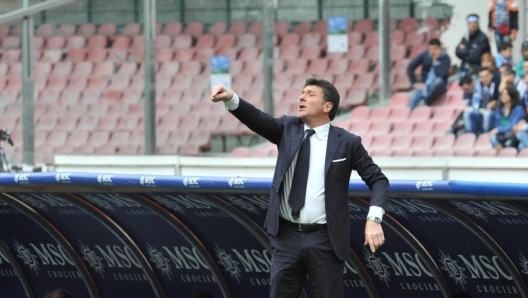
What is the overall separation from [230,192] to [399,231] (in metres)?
1.08

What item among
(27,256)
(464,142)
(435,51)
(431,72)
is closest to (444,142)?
(464,142)

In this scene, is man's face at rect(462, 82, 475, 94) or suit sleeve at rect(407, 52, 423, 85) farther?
suit sleeve at rect(407, 52, 423, 85)

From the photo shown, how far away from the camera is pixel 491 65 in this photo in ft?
52.0

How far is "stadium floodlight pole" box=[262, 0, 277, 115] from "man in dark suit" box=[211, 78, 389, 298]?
12.4 meters

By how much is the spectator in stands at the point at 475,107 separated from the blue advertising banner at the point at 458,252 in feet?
29.4

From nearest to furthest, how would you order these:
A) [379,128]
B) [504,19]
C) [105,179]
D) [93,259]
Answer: [105,179]
[93,259]
[504,19]
[379,128]

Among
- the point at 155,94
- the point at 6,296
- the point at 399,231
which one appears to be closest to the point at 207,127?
the point at 155,94

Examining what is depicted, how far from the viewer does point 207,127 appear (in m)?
18.6

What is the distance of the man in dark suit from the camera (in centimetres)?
567

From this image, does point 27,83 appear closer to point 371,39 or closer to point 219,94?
point 371,39

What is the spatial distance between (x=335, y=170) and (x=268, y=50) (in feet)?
41.3

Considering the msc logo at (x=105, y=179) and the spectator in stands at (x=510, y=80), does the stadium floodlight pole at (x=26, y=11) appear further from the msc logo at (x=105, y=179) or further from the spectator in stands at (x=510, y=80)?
the msc logo at (x=105, y=179)

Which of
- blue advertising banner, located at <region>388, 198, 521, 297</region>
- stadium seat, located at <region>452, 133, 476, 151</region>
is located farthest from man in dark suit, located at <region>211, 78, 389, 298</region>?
stadium seat, located at <region>452, 133, 476, 151</region>

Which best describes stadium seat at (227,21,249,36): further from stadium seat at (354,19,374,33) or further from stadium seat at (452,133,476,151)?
stadium seat at (452,133,476,151)
